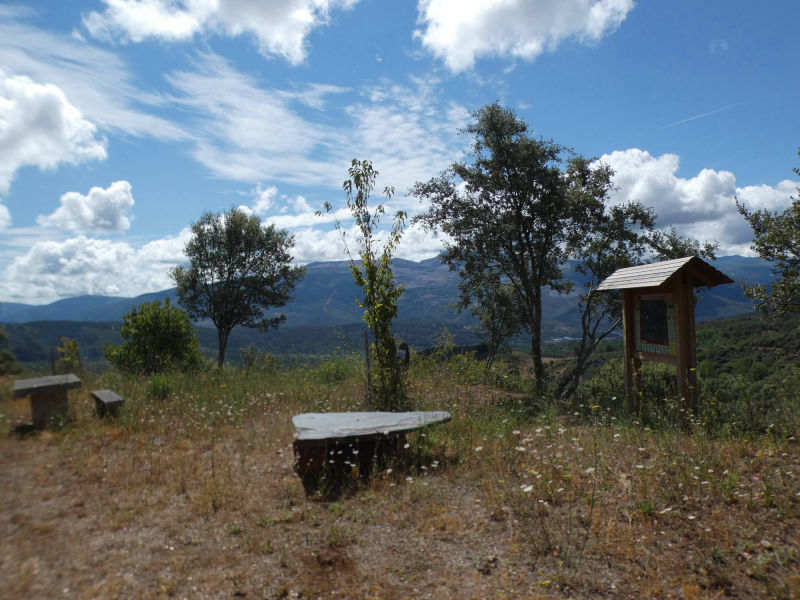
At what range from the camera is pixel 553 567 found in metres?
3.96

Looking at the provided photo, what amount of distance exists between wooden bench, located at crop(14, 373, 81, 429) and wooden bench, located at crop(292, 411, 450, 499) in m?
3.66

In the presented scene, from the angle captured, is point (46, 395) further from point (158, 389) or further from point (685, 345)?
point (685, 345)

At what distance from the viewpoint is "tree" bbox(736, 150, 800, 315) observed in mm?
14016

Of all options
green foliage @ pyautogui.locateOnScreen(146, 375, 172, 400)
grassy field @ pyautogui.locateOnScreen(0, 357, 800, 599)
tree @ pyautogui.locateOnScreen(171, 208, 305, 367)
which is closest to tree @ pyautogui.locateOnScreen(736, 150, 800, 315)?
grassy field @ pyautogui.locateOnScreen(0, 357, 800, 599)

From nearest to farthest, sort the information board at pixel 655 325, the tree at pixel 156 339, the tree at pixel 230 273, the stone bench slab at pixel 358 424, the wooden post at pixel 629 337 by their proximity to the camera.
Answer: the stone bench slab at pixel 358 424 < the information board at pixel 655 325 < the wooden post at pixel 629 337 < the tree at pixel 156 339 < the tree at pixel 230 273

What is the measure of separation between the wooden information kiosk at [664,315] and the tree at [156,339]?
11523mm

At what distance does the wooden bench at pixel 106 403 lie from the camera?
19.0 feet

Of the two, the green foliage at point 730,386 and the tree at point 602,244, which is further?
the tree at point 602,244

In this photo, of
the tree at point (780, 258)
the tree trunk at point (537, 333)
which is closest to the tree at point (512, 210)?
the tree trunk at point (537, 333)

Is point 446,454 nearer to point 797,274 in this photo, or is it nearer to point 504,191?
point 504,191

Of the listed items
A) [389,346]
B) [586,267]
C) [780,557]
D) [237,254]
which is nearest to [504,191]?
[586,267]

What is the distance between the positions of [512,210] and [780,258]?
325 inches

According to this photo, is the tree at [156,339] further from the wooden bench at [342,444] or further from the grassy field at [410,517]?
the wooden bench at [342,444]

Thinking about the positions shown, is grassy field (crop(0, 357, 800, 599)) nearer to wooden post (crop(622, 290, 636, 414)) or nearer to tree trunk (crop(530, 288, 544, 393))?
wooden post (crop(622, 290, 636, 414))
